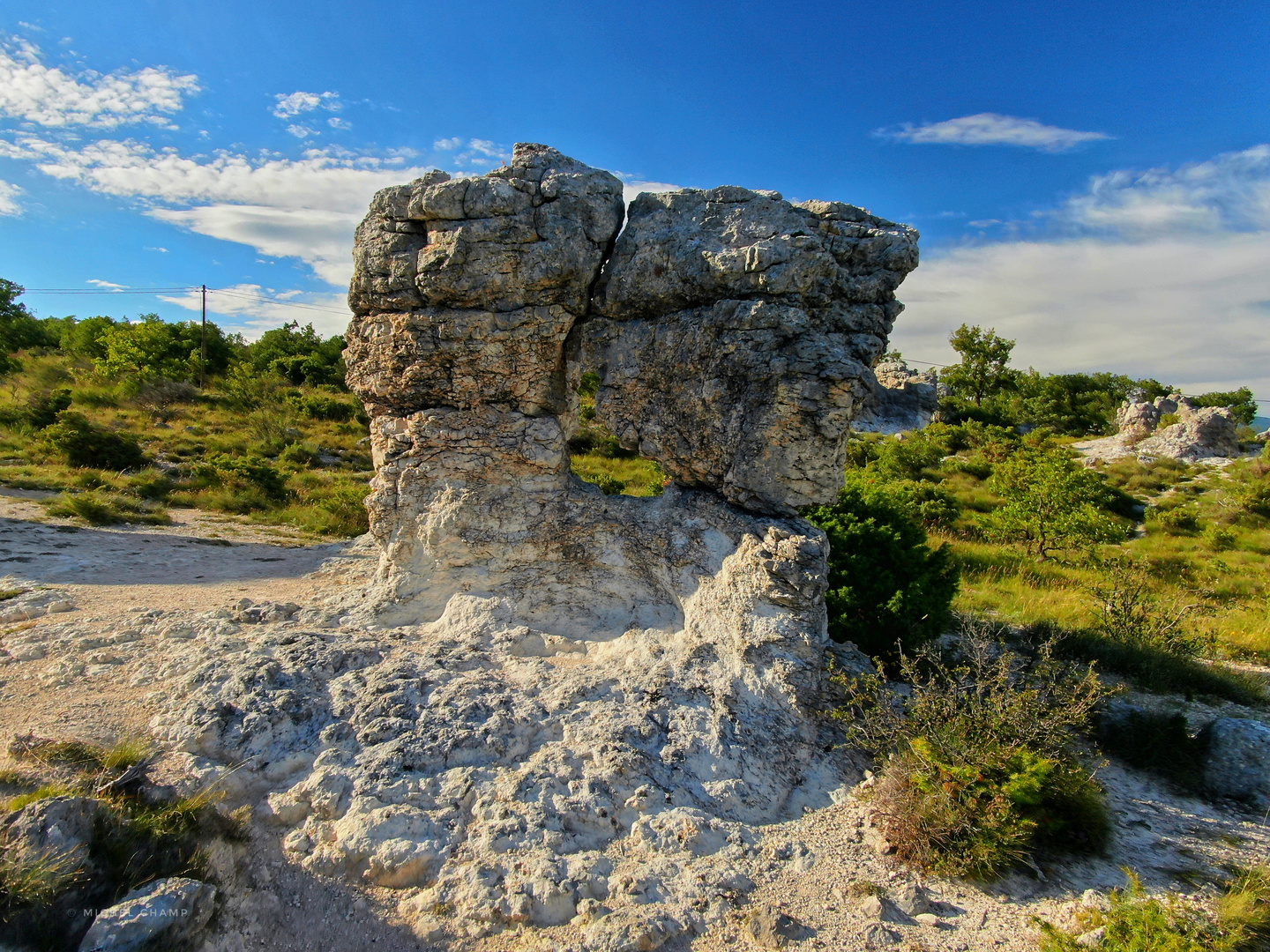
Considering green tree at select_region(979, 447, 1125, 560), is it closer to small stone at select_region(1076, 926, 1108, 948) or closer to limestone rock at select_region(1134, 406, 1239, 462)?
small stone at select_region(1076, 926, 1108, 948)

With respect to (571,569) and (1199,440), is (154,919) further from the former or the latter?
(1199,440)

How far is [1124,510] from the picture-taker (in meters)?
Answer: 22.0

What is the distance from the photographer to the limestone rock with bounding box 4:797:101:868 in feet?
10.7

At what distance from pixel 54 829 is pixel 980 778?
→ 5463mm

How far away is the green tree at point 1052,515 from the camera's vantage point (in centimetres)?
1350

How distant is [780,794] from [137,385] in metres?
31.1

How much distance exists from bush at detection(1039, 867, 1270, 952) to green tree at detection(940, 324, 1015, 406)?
145 feet

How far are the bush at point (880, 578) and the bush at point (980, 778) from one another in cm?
180

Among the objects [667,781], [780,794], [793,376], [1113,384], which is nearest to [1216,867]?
[780,794]

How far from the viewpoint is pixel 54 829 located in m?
3.37

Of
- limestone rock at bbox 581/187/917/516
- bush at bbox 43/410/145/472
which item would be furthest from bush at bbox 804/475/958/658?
bush at bbox 43/410/145/472

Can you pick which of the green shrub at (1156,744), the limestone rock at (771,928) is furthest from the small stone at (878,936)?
the green shrub at (1156,744)

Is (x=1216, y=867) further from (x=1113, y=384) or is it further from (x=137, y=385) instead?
(x=1113, y=384)

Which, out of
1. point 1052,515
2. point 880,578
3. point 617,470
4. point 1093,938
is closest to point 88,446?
point 617,470
